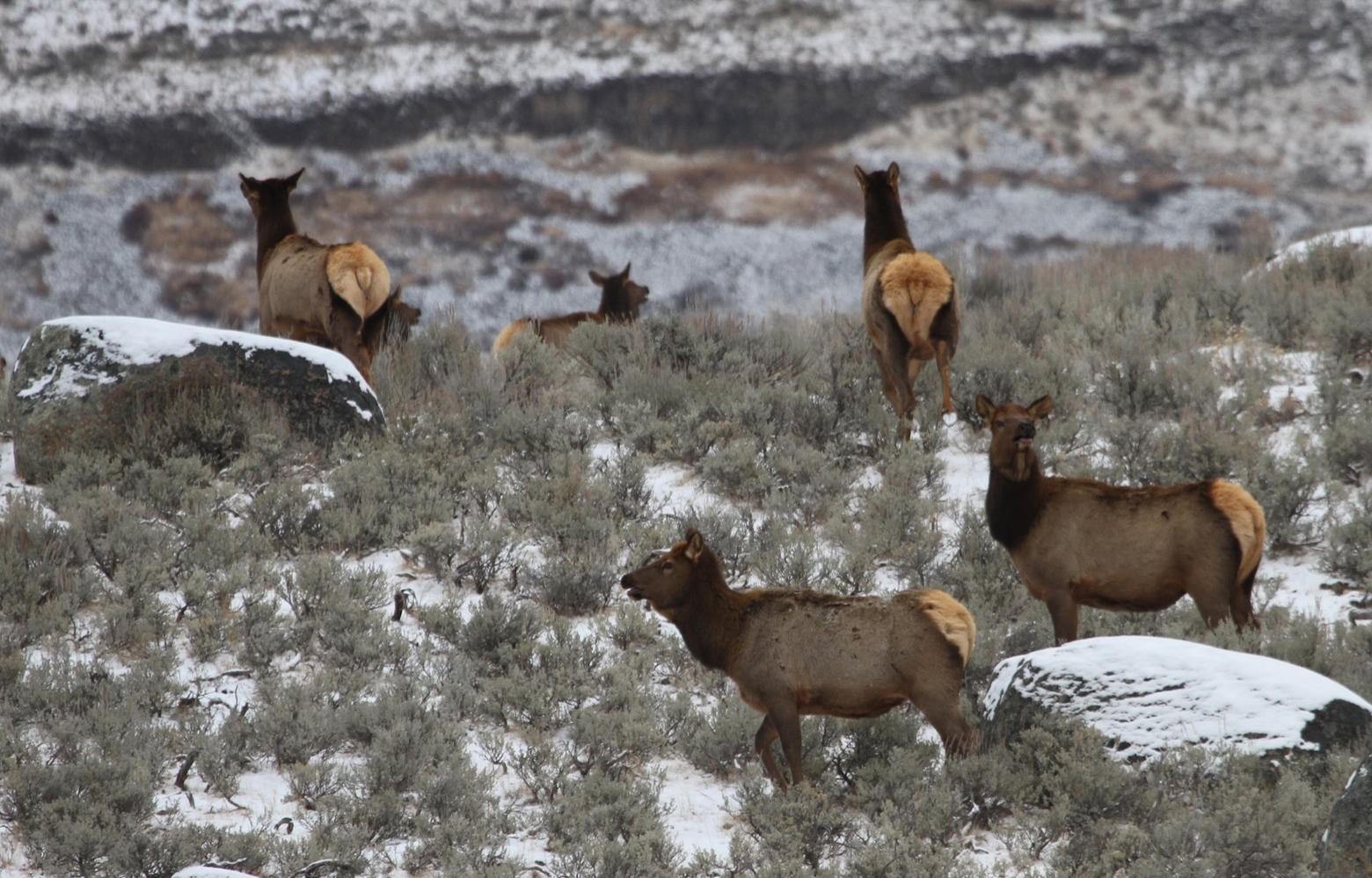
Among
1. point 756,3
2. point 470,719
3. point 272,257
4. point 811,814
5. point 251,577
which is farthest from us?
point 756,3

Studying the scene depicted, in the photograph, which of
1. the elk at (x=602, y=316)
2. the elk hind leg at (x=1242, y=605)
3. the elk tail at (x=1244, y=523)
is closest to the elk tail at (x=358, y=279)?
the elk at (x=602, y=316)

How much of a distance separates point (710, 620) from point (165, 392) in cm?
546

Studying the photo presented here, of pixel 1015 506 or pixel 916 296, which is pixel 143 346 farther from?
pixel 1015 506

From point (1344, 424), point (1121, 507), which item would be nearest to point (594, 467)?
point (1121, 507)

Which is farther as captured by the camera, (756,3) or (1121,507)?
(756,3)

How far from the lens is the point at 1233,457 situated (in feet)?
32.7

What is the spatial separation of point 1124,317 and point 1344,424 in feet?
10.9

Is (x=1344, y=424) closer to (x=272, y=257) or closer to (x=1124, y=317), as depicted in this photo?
(x=1124, y=317)

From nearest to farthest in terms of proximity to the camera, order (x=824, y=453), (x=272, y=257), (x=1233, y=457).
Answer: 1. (x=1233, y=457)
2. (x=824, y=453)
3. (x=272, y=257)

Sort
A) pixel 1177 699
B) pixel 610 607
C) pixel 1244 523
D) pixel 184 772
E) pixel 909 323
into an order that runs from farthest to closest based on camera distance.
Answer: pixel 909 323 < pixel 610 607 < pixel 1244 523 < pixel 184 772 < pixel 1177 699

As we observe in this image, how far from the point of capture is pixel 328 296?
12.5 metres

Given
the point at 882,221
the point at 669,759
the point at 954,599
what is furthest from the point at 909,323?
the point at 669,759

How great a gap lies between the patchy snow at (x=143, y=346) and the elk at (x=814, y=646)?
486 centimetres

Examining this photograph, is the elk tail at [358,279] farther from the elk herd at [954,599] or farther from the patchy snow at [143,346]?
the elk herd at [954,599]
